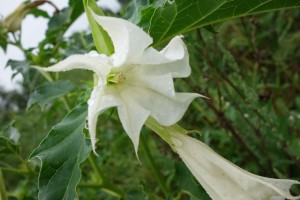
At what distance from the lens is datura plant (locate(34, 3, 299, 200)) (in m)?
0.42

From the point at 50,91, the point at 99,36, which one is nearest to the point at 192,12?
the point at 99,36

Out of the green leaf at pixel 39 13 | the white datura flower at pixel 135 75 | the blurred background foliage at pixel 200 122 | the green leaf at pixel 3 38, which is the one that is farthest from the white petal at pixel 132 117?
the green leaf at pixel 39 13

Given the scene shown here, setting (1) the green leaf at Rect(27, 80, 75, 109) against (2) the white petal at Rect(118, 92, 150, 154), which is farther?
(1) the green leaf at Rect(27, 80, 75, 109)

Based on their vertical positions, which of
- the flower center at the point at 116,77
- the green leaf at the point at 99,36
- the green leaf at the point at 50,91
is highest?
the green leaf at the point at 99,36

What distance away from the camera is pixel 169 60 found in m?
0.44

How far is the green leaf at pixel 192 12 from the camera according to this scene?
0.54 metres

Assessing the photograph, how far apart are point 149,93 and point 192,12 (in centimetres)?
16

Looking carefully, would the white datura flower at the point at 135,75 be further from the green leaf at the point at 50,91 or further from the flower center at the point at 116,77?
the green leaf at the point at 50,91

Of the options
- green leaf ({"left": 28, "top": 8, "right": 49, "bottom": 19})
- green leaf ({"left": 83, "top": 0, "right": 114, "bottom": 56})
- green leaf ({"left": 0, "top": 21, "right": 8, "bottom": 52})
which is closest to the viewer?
green leaf ({"left": 83, "top": 0, "right": 114, "bottom": 56})

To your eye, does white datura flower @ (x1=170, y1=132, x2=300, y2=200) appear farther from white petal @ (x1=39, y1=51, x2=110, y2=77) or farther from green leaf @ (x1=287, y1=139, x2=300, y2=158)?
green leaf @ (x1=287, y1=139, x2=300, y2=158)

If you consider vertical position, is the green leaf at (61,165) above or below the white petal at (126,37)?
below

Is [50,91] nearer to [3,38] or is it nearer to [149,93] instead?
[3,38]

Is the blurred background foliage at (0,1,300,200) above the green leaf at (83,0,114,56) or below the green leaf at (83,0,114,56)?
below

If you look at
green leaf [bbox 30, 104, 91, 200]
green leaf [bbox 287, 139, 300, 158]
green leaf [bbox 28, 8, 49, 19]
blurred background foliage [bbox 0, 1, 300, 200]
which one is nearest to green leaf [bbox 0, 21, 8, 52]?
blurred background foliage [bbox 0, 1, 300, 200]
